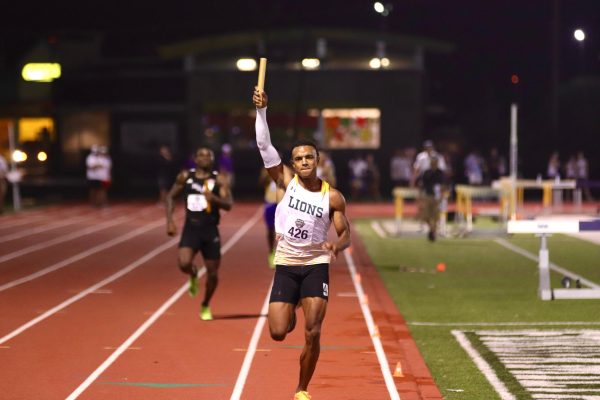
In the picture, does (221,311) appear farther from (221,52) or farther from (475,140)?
(475,140)

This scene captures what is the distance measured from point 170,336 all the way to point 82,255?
34.2 ft

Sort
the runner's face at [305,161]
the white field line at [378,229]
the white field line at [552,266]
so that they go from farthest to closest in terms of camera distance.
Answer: the white field line at [378,229], the white field line at [552,266], the runner's face at [305,161]

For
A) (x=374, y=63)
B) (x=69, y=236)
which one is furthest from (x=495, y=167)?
(x=69, y=236)

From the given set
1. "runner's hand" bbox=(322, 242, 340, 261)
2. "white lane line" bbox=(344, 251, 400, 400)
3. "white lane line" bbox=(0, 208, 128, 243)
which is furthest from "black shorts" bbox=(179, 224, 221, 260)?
"white lane line" bbox=(0, 208, 128, 243)

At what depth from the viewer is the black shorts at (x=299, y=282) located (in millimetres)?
9102

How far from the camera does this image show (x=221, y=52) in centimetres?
5250

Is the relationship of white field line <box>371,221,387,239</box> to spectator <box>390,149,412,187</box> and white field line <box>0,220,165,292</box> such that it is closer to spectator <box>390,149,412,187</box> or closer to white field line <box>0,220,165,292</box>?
white field line <box>0,220,165,292</box>

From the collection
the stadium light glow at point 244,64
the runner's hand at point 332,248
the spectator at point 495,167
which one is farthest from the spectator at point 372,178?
the runner's hand at point 332,248

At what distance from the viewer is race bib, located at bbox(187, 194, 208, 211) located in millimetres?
13680

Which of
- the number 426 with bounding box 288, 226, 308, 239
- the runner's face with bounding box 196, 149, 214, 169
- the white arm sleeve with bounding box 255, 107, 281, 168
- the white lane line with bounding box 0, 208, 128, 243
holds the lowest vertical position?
A: the white lane line with bounding box 0, 208, 128, 243

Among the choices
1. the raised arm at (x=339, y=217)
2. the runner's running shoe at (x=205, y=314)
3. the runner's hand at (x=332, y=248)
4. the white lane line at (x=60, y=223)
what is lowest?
the white lane line at (x=60, y=223)

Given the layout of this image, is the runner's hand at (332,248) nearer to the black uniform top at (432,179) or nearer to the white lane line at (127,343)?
the white lane line at (127,343)

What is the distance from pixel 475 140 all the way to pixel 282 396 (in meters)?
49.4

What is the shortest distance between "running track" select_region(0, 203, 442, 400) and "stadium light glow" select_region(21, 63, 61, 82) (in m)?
34.2
